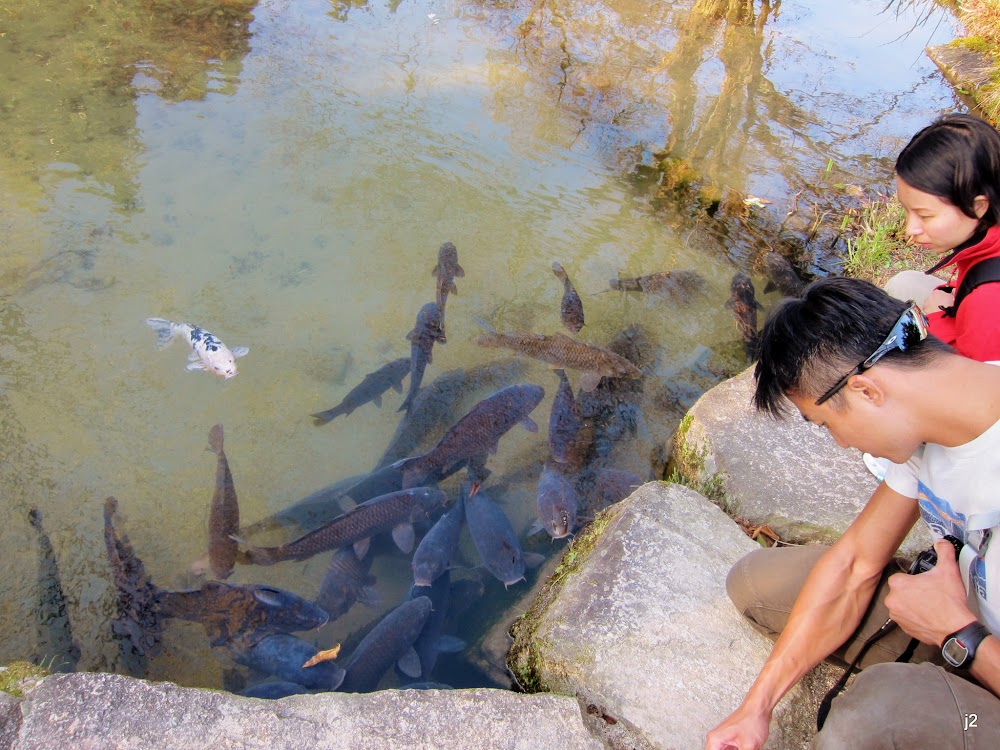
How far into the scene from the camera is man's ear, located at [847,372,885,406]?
178cm

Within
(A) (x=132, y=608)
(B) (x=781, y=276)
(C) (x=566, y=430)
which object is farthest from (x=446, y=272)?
(A) (x=132, y=608)

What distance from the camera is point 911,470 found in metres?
2.11

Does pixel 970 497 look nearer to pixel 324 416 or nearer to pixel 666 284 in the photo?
pixel 324 416

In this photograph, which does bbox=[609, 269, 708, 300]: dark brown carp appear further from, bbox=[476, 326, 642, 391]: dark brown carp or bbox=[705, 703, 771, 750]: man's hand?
bbox=[705, 703, 771, 750]: man's hand

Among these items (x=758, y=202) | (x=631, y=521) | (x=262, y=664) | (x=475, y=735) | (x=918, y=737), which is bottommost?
(x=262, y=664)

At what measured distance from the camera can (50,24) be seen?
911cm

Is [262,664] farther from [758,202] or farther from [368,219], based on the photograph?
[758,202]

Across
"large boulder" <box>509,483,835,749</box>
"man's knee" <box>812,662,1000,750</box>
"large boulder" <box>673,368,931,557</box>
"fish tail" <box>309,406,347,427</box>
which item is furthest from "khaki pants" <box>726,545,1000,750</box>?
"fish tail" <box>309,406,347,427</box>

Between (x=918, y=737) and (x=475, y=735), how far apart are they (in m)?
1.43

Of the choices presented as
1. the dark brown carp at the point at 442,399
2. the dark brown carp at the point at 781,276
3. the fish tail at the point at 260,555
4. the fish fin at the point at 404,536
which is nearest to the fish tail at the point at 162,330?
the dark brown carp at the point at 442,399

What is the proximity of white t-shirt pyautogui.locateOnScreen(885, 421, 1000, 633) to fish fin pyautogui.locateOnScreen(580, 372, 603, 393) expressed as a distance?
127 inches

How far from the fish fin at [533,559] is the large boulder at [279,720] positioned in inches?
60.0

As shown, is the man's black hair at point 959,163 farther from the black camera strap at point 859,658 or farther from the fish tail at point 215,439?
the fish tail at point 215,439

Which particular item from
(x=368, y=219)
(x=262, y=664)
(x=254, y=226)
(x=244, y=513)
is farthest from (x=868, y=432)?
(x=254, y=226)
